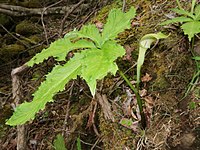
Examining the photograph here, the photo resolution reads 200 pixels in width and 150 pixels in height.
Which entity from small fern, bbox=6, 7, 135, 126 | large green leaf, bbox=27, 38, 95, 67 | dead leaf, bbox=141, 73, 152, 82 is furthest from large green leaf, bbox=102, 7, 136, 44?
dead leaf, bbox=141, 73, 152, 82

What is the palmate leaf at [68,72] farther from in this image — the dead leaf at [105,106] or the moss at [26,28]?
the moss at [26,28]

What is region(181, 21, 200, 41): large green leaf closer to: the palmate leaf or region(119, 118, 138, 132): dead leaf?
the palmate leaf

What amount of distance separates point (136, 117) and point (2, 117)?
144 centimetres

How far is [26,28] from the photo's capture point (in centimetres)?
383

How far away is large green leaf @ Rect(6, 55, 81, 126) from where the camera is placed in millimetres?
1372

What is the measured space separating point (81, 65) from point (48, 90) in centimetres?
20

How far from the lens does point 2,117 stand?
8.82 ft

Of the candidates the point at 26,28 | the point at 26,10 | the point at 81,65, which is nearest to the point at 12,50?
the point at 26,28

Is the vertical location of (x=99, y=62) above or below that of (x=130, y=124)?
above

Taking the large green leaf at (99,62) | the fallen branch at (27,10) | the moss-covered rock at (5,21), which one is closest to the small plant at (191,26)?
the large green leaf at (99,62)

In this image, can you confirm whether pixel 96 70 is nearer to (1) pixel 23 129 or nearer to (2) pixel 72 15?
(1) pixel 23 129

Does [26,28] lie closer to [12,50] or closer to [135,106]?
[12,50]

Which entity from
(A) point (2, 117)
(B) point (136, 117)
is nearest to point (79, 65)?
(B) point (136, 117)

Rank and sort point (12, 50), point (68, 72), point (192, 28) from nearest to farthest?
point (68, 72), point (192, 28), point (12, 50)
